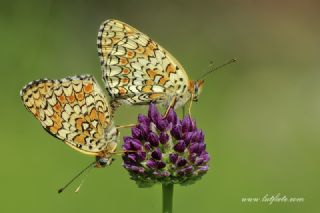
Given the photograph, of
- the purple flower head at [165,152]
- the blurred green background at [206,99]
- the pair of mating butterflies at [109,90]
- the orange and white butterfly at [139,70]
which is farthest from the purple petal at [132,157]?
the blurred green background at [206,99]

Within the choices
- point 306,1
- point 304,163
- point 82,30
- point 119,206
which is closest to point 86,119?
point 119,206

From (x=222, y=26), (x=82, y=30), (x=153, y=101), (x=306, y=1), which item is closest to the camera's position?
(x=153, y=101)

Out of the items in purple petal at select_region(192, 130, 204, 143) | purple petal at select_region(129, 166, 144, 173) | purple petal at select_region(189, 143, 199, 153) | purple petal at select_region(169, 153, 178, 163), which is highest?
purple petal at select_region(192, 130, 204, 143)

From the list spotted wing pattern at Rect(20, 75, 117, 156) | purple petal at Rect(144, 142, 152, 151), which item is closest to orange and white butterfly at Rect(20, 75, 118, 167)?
spotted wing pattern at Rect(20, 75, 117, 156)

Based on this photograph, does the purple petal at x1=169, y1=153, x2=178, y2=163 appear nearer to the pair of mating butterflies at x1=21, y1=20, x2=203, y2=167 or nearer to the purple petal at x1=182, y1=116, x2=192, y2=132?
the purple petal at x1=182, y1=116, x2=192, y2=132

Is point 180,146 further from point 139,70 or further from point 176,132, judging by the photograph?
point 139,70

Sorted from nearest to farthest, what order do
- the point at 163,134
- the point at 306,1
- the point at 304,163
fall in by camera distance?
the point at 163,134
the point at 304,163
the point at 306,1

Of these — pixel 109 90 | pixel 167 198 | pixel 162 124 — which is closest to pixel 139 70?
pixel 109 90

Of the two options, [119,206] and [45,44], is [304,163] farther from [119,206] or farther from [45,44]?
[45,44]
